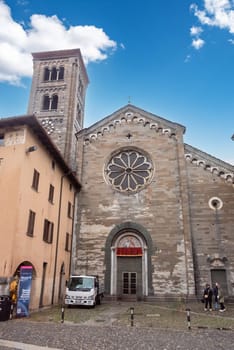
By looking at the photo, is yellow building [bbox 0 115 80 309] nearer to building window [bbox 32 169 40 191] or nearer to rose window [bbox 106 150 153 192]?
building window [bbox 32 169 40 191]

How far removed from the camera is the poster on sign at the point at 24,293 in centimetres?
1251

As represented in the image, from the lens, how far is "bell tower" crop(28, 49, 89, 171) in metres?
28.9

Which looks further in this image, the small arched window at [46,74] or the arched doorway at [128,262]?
the small arched window at [46,74]

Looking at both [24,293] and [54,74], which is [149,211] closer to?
[24,293]

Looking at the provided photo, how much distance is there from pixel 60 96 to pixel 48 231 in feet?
59.0

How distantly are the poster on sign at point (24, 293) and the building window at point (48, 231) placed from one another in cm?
404

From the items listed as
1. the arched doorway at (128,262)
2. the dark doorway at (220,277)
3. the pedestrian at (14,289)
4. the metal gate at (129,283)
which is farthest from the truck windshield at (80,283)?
the dark doorway at (220,277)

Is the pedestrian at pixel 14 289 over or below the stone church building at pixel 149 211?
below

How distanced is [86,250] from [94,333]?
12.8 metres

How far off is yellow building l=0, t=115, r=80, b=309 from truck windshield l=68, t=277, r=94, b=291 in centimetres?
150

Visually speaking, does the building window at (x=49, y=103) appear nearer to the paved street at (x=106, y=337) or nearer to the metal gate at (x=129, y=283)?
the metal gate at (x=129, y=283)

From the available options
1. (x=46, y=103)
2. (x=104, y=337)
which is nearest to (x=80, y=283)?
(x=104, y=337)

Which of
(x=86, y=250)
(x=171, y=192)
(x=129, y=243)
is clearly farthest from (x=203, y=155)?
(x=86, y=250)

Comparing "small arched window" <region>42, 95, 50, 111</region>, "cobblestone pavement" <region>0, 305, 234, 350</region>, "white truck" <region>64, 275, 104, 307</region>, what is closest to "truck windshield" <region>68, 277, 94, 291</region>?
"white truck" <region>64, 275, 104, 307</region>
